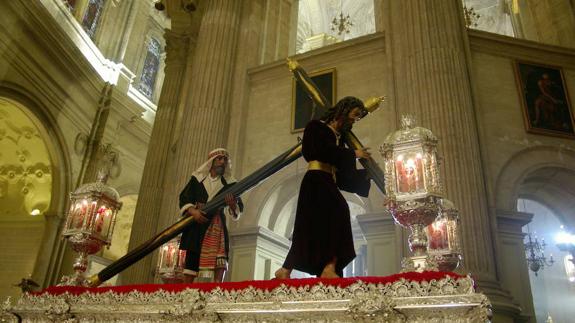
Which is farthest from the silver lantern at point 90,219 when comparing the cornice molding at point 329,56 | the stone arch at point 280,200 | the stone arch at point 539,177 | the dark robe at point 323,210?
the stone arch at point 539,177

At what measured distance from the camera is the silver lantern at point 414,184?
3202 millimetres

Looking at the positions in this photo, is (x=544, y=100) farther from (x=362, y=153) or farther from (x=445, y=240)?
(x=362, y=153)

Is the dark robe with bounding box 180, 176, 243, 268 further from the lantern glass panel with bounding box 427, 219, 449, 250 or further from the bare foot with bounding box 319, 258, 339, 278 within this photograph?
the lantern glass panel with bounding box 427, 219, 449, 250

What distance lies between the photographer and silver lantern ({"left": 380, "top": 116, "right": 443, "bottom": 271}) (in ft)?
10.5

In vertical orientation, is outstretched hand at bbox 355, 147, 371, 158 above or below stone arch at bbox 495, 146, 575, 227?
below

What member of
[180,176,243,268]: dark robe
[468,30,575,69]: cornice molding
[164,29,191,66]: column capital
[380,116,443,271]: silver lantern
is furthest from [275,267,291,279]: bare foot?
[164,29,191,66]: column capital

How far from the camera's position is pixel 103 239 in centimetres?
488

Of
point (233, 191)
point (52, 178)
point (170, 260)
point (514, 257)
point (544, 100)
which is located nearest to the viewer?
point (233, 191)

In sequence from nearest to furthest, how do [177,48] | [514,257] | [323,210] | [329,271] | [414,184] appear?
[329,271] → [323,210] → [414,184] → [514,257] → [177,48]

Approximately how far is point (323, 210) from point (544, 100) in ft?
22.3

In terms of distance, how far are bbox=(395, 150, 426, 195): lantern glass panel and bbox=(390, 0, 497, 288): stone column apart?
2799mm

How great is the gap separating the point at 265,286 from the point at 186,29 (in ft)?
38.0

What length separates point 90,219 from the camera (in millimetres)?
4762

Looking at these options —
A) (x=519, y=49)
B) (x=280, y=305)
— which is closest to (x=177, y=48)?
(x=519, y=49)
